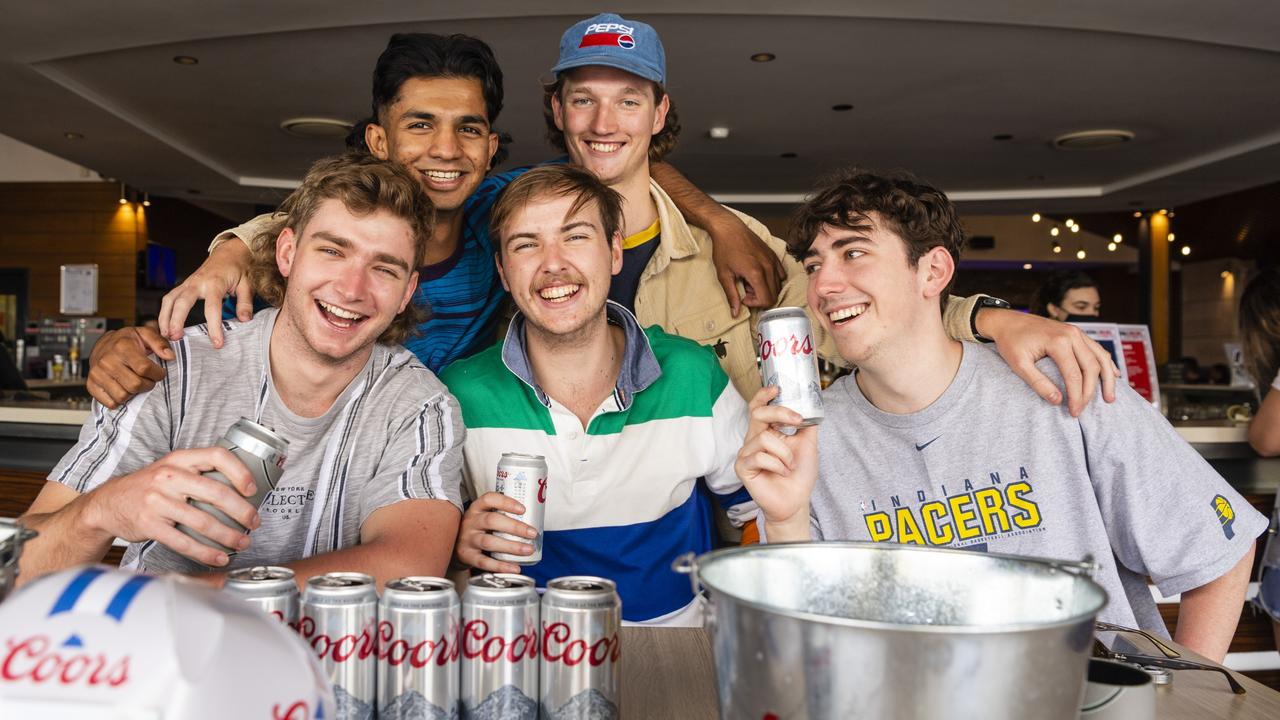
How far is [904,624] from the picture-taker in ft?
1.73

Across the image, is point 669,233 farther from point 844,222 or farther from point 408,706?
point 408,706

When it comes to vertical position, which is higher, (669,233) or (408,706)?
(669,233)

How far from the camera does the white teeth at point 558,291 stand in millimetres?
1763

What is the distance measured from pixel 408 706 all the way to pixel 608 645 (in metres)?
0.19

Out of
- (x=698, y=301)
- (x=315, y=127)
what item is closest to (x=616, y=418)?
(x=698, y=301)

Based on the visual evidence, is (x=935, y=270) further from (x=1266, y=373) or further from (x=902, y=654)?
(x=1266, y=373)

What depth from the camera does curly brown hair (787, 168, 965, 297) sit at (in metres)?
1.68

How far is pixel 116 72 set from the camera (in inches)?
236

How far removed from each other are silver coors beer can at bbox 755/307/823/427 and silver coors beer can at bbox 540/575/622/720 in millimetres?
423

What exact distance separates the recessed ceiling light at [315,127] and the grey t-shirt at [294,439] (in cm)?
602

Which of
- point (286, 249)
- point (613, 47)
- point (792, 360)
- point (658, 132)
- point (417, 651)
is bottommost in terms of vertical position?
point (417, 651)

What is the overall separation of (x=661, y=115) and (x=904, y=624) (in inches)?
80.3

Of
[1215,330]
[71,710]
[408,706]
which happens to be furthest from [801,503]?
[1215,330]

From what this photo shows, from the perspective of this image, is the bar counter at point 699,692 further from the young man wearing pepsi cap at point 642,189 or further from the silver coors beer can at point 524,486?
the young man wearing pepsi cap at point 642,189
